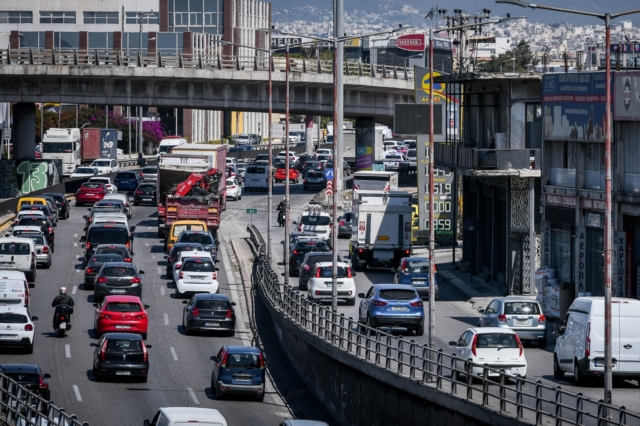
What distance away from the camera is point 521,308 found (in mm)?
36938

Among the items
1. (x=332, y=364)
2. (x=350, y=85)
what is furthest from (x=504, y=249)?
(x=350, y=85)

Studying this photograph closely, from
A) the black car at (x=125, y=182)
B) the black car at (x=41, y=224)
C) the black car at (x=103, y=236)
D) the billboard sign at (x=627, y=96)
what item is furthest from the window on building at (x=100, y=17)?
the billboard sign at (x=627, y=96)

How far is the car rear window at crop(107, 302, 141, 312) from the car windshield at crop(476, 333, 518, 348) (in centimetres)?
1471

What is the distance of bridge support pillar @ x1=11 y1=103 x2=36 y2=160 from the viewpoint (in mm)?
82812

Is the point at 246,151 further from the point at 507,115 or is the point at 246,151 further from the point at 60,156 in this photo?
the point at 507,115

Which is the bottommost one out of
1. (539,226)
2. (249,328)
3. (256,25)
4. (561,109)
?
(249,328)

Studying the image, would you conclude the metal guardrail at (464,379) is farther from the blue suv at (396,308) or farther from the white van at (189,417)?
the white van at (189,417)

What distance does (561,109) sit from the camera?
44.1 m

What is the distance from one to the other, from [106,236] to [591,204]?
22.0m

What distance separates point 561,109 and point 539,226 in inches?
247

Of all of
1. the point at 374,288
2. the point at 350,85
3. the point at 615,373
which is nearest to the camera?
the point at 615,373

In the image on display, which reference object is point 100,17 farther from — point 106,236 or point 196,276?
point 196,276

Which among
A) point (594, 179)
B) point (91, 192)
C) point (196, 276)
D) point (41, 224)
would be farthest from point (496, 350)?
point (91, 192)

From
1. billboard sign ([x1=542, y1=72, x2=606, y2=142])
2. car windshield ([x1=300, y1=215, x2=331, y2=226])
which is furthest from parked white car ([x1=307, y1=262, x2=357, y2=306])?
car windshield ([x1=300, y1=215, x2=331, y2=226])
